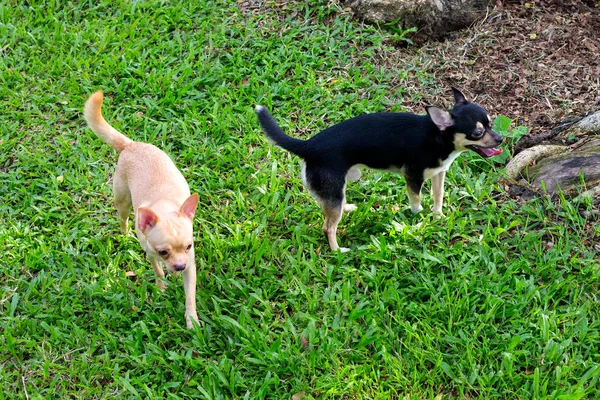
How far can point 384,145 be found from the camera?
440 centimetres

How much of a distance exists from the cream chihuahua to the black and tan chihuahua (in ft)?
2.70

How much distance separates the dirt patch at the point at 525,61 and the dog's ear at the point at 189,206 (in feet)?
9.89

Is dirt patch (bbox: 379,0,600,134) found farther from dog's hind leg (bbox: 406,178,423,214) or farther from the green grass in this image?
dog's hind leg (bbox: 406,178,423,214)

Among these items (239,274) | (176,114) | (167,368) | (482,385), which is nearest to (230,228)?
(239,274)

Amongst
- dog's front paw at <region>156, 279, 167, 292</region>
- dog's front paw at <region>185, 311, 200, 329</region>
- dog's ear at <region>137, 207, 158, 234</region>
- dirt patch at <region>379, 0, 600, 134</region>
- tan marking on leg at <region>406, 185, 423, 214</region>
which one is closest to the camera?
dog's ear at <region>137, 207, 158, 234</region>

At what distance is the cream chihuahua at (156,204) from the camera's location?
12.3 feet

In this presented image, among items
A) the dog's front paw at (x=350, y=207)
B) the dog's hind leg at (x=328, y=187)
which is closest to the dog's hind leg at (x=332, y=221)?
the dog's hind leg at (x=328, y=187)

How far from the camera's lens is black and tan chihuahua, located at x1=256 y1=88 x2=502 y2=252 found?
14.0ft

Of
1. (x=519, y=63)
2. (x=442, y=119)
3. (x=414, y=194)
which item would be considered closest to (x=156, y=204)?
(x=414, y=194)

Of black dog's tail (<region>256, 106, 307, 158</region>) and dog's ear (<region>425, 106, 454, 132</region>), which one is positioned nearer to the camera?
dog's ear (<region>425, 106, 454, 132</region>)

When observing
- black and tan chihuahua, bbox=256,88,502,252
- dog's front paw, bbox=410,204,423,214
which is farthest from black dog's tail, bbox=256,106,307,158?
dog's front paw, bbox=410,204,423,214

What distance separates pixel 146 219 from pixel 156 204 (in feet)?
1.08

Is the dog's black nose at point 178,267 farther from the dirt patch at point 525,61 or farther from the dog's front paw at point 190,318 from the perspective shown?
the dirt patch at point 525,61

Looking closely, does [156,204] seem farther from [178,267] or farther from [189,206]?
[178,267]
